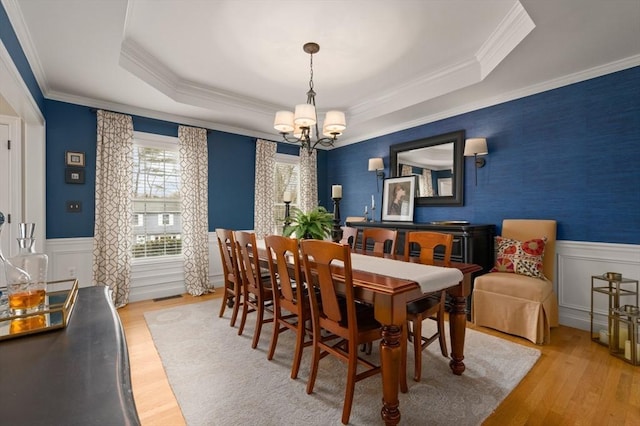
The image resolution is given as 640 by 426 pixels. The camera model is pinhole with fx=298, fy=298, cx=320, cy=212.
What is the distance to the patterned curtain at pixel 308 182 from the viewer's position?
5.64m

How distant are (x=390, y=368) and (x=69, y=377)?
1409mm

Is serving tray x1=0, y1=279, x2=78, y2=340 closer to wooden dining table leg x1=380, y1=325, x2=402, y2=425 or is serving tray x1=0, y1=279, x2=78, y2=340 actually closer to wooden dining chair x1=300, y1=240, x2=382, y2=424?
wooden dining chair x1=300, y1=240, x2=382, y2=424

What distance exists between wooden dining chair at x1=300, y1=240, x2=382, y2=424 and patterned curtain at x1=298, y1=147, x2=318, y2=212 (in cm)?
372

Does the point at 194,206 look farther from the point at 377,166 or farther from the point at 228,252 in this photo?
the point at 377,166

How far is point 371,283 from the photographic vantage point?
5.46ft

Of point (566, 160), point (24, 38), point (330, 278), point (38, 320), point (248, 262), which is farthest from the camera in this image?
point (566, 160)

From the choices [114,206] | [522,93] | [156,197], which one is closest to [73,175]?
[114,206]

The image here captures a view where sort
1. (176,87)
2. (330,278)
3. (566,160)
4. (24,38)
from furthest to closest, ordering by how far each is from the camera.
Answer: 1. (176,87)
2. (566,160)
3. (24,38)
4. (330,278)

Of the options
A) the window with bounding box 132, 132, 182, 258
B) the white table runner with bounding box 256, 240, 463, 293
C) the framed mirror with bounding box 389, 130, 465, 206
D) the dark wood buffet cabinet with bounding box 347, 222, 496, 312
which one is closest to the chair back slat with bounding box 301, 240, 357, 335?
the white table runner with bounding box 256, 240, 463, 293

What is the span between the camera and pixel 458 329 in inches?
83.7

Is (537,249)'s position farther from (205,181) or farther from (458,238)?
(205,181)

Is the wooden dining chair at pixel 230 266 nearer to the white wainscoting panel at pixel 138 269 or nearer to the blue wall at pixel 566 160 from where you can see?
the white wainscoting panel at pixel 138 269

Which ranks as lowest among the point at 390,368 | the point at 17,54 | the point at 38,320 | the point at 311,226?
Result: the point at 390,368

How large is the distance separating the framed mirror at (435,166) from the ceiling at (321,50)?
0.42 metres
